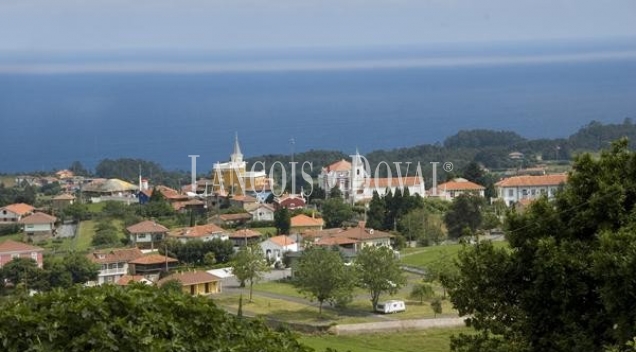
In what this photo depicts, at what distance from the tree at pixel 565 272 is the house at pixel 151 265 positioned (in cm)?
1597

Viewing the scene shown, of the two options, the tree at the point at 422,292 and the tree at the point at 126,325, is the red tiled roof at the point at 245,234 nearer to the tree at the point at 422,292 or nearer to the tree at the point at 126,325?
the tree at the point at 422,292

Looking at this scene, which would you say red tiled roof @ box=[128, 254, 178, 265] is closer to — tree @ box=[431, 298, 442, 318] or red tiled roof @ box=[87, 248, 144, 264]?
red tiled roof @ box=[87, 248, 144, 264]

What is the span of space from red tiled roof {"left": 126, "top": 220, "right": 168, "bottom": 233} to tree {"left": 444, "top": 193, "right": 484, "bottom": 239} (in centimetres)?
747

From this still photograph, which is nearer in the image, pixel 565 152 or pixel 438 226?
pixel 438 226

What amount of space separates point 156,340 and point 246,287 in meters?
16.1

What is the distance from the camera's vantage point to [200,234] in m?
26.4

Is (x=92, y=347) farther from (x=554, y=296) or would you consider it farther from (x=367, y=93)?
(x=367, y=93)

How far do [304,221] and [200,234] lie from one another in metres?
4.31

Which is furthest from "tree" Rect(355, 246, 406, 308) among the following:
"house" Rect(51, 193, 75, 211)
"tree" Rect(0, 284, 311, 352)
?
"house" Rect(51, 193, 75, 211)

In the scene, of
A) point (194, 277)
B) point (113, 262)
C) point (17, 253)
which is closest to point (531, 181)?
point (113, 262)

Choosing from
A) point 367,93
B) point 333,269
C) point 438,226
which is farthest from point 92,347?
point 367,93

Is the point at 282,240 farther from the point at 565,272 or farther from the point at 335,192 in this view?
the point at 565,272

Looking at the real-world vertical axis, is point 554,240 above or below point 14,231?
above

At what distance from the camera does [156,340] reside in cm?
463
